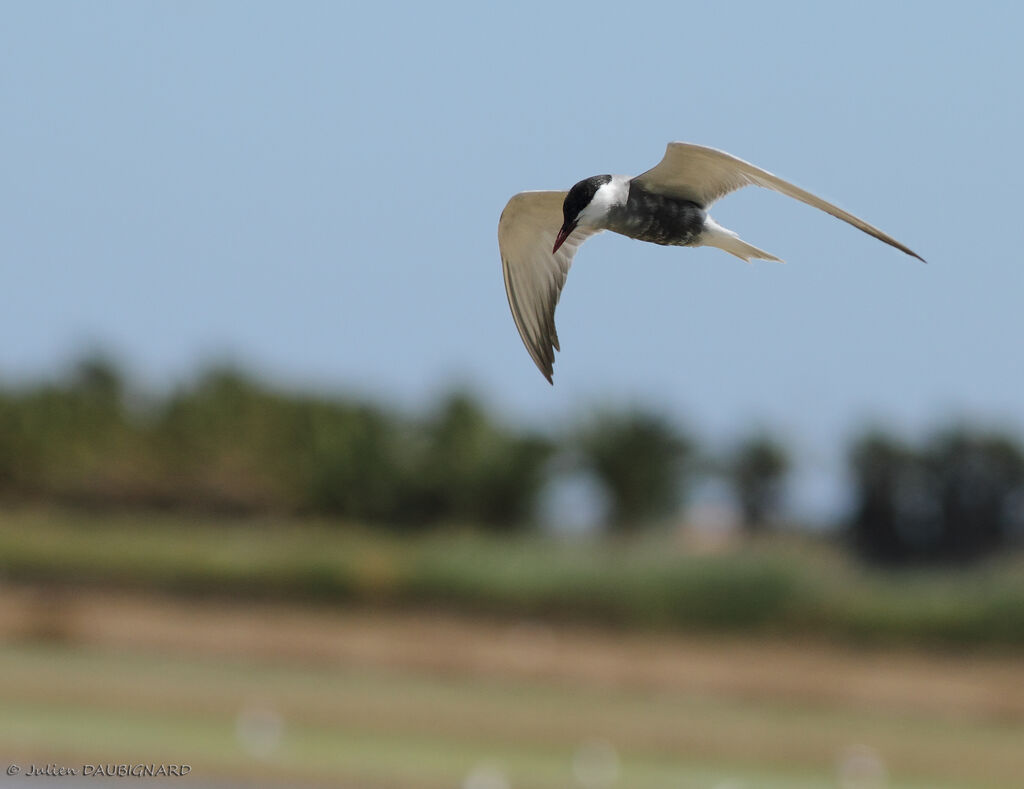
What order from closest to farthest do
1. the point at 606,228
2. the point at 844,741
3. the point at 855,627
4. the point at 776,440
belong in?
1. the point at 606,228
2. the point at 844,741
3. the point at 855,627
4. the point at 776,440

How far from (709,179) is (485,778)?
8.02 metres

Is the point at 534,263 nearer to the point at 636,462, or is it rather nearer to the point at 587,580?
the point at 587,580

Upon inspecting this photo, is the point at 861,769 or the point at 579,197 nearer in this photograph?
the point at 579,197

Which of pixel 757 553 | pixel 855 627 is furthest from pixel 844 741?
pixel 757 553

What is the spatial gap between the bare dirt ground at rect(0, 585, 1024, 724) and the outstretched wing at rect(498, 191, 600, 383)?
13.8 meters


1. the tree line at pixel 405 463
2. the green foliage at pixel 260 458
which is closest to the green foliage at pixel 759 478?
the tree line at pixel 405 463

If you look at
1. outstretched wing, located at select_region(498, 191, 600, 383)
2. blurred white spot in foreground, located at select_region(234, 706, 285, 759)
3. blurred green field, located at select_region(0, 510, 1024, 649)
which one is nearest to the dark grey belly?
outstretched wing, located at select_region(498, 191, 600, 383)

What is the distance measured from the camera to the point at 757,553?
21266mm

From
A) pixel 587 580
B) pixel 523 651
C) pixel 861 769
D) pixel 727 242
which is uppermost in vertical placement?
pixel 727 242

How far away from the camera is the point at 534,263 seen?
529cm

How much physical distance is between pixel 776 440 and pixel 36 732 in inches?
496

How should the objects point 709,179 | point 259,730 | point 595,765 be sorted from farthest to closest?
point 259,730
point 595,765
point 709,179

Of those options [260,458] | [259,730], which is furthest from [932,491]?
[259,730]

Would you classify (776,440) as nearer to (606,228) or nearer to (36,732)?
(36,732)
